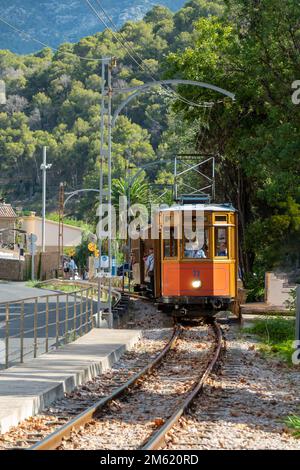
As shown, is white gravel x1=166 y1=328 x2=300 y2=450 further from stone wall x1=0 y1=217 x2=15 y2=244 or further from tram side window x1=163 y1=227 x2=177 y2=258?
stone wall x1=0 y1=217 x2=15 y2=244

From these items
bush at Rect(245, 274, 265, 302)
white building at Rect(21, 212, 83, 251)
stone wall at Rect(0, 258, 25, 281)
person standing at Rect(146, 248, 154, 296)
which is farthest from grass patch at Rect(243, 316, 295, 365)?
Result: white building at Rect(21, 212, 83, 251)

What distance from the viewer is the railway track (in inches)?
445

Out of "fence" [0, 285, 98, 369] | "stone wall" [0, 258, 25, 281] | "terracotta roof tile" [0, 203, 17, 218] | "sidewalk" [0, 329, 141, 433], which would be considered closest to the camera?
"sidewalk" [0, 329, 141, 433]

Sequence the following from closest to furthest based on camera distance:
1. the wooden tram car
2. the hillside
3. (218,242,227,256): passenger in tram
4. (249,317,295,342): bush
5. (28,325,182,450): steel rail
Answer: (28,325,182,450): steel rail
(249,317,295,342): bush
the wooden tram car
(218,242,227,256): passenger in tram
the hillside

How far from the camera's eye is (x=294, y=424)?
40.4ft

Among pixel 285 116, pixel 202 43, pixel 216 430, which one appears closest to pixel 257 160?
pixel 285 116

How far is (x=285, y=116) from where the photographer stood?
99.2 feet

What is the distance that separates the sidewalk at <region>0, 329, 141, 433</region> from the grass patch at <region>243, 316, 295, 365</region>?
3.15m

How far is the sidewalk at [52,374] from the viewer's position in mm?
13016

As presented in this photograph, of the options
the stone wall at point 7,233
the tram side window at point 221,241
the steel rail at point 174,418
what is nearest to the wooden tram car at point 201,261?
the tram side window at point 221,241

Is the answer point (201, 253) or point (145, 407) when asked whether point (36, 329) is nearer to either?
point (145, 407)

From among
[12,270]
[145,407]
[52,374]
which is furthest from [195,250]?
[12,270]

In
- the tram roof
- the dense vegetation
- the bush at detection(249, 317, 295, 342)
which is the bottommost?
the bush at detection(249, 317, 295, 342)

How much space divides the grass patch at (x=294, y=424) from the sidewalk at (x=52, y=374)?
3044 mm
